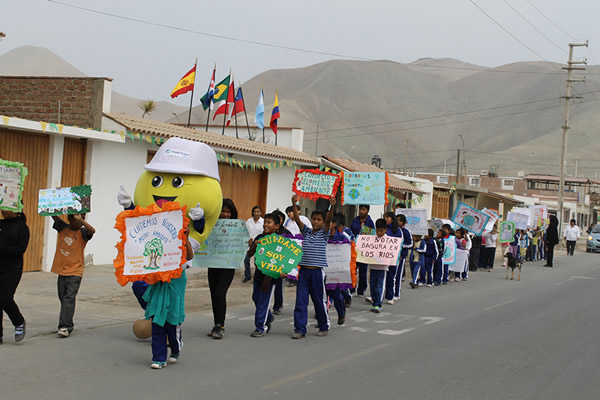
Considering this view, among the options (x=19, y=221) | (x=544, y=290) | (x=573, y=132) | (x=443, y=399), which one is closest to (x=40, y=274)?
(x=19, y=221)

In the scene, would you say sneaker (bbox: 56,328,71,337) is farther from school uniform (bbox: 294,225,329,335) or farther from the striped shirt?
the striped shirt

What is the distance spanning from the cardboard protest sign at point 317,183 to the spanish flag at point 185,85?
1018 cm

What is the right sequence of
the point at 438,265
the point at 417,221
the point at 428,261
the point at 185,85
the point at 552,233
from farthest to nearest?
the point at 552,233, the point at 185,85, the point at 438,265, the point at 428,261, the point at 417,221

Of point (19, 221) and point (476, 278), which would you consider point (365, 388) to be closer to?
point (19, 221)

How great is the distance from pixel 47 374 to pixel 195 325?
3.40 metres

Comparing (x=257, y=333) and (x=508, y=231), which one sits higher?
(x=508, y=231)

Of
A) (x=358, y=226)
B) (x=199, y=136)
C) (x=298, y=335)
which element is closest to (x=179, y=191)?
(x=298, y=335)

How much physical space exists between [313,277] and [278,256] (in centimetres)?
→ 57

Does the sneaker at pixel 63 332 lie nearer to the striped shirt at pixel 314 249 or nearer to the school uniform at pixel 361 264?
the striped shirt at pixel 314 249

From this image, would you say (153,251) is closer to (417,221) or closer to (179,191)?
(179,191)

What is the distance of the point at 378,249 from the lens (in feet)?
40.9

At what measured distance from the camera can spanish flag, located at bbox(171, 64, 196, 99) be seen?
21031 mm

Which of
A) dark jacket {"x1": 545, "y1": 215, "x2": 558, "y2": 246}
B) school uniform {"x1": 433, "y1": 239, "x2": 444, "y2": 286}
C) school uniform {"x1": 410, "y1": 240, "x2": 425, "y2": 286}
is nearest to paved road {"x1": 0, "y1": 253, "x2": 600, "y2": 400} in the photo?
school uniform {"x1": 410, "y1": 240, "x2": 425, "y2": 286}

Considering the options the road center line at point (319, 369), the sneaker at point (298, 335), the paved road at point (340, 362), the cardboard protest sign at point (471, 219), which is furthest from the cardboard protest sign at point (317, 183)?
the cardboard protest sign at point (471, 219)
